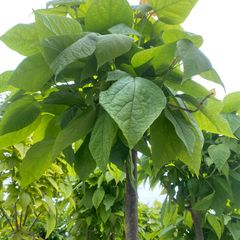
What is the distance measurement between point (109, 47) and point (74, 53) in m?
0.04

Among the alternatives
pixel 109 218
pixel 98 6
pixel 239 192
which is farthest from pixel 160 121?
pixel 109 218

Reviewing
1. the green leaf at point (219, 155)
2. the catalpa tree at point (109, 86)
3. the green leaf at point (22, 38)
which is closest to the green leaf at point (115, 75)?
the catalpa tree at point (109, 86)

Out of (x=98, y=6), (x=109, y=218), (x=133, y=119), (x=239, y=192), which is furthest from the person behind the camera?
(x=109, y=218)

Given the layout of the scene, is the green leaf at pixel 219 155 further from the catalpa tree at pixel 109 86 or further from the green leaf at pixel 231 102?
the catalpa tree at pixel 109 86

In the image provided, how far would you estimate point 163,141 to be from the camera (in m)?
0.41

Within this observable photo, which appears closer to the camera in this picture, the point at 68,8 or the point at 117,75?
the point at 117,75

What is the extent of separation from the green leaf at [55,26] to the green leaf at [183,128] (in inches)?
5.2

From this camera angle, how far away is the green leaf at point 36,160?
1.55 ft

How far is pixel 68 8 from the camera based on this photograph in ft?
1.66

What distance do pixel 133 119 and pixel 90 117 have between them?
4.1 inches

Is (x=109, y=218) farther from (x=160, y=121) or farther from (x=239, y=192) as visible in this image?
(x=160, y=121)

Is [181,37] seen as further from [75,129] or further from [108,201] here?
[108,201]

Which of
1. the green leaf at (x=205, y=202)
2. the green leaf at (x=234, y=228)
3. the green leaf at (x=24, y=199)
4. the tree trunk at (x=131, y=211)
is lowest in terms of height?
the green leaf at (x=234, y=228)

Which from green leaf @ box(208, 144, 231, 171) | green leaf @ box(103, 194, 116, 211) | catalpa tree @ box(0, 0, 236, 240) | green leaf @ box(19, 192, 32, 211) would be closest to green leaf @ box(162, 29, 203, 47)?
catalpa tree @ box(0, 0, 236, 240)
